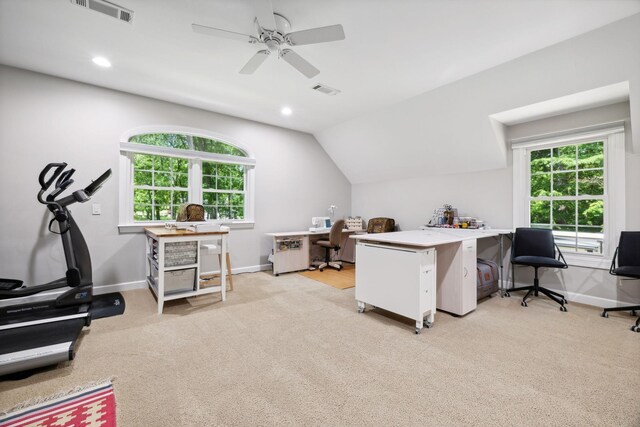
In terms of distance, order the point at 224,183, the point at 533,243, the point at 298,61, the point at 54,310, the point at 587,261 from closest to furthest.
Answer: the point at 298,61 < the point at 54,310 < the point at 587,261 < the point at 533,243 < the point at 224,183

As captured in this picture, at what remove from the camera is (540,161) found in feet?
13.0

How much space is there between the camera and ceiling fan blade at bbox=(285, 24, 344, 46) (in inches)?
83.4

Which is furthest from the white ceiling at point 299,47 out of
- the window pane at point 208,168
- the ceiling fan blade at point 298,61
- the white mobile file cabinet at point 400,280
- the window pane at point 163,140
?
the white mobile file cabinet at point 400,280

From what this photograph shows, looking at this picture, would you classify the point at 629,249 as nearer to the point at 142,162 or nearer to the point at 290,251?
the point at 290,251

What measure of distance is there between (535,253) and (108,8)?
208 inches

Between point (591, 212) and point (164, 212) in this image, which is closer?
point (591, 212)

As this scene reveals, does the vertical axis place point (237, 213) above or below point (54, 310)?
above

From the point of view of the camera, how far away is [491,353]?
7.25ft

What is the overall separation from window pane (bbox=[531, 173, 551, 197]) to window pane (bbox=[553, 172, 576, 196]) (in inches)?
2.6

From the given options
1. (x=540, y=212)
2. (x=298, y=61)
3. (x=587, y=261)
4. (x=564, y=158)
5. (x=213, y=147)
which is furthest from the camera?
(x=213, y=147)

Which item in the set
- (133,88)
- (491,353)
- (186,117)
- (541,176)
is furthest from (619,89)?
(133,88)

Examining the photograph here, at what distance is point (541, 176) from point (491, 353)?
3034 mm

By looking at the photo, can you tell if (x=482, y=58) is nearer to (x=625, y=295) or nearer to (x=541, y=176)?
(x=541, y=176)

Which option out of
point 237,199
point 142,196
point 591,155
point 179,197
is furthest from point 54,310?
point 591,155
